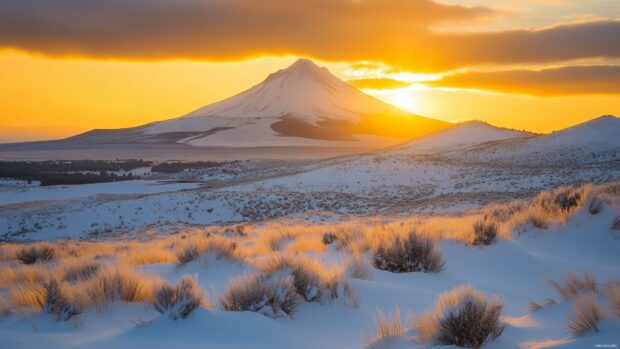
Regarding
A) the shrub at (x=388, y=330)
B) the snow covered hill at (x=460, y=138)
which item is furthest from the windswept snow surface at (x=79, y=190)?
the shrub at (x=388, y=330)

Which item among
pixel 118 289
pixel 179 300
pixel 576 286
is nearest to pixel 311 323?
pixel 179 300

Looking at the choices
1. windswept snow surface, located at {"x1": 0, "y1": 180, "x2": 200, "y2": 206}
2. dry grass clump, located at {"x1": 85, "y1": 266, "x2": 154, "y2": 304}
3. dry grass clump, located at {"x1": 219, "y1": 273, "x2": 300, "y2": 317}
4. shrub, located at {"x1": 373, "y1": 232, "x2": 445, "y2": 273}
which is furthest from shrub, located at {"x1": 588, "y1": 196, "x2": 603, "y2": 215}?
windswept snow surface, located at {"x1": 0, "y1": 180, "x2": 200, "y2": 206}

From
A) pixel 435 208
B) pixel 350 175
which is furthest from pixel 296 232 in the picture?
pixel 350 175

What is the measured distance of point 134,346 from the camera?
146 inches

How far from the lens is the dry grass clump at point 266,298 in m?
4.49

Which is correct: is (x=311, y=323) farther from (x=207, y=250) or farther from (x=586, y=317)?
(x=207, y=250)

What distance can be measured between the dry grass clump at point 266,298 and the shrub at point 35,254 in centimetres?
782

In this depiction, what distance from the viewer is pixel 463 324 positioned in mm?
3551

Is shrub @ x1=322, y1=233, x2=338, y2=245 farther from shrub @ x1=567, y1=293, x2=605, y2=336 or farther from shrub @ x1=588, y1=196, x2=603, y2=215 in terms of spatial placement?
shrub @ x1=567, y1=293, x2=605, y2=336

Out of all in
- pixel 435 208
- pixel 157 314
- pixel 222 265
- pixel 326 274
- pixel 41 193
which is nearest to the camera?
pixel 157 314

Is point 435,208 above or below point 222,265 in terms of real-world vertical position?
Answer: below

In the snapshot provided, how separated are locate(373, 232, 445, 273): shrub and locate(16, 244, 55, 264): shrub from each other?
8002 millimetres

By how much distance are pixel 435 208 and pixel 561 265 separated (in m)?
16.0

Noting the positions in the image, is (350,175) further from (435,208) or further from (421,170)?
(435,208)
